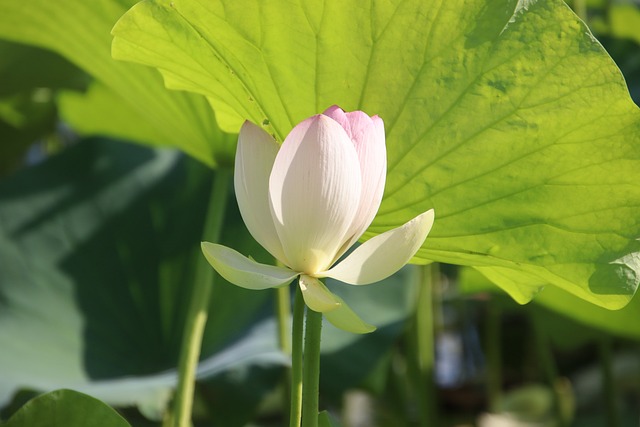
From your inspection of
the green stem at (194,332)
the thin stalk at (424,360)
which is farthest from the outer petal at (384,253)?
the thin stalk at (424,360)

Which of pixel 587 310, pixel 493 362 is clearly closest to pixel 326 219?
pixel 587 310

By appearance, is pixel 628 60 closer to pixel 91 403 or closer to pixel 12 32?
pixel 12 32

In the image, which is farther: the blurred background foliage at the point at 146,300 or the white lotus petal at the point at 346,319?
the blurred background foliage at the point at 146,300

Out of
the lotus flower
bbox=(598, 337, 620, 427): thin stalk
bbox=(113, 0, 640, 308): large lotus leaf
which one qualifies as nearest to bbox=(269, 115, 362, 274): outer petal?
the lotus flower

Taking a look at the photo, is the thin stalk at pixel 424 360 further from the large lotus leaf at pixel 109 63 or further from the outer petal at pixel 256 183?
the outer petal at pixel 256 183

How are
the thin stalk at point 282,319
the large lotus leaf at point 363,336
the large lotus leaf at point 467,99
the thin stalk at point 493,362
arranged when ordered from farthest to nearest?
the thin stalk at point 493,362 → the large lotus leaf at point 363,336 → the thin stalk at point 282,319 → the large lotus leaf at point 467,99

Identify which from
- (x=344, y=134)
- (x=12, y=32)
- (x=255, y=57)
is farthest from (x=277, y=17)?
(x=12, y=32)

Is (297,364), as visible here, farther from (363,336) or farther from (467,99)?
(363,336)

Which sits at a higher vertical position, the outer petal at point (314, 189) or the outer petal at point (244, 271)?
the outer petal at point (314, 189)
